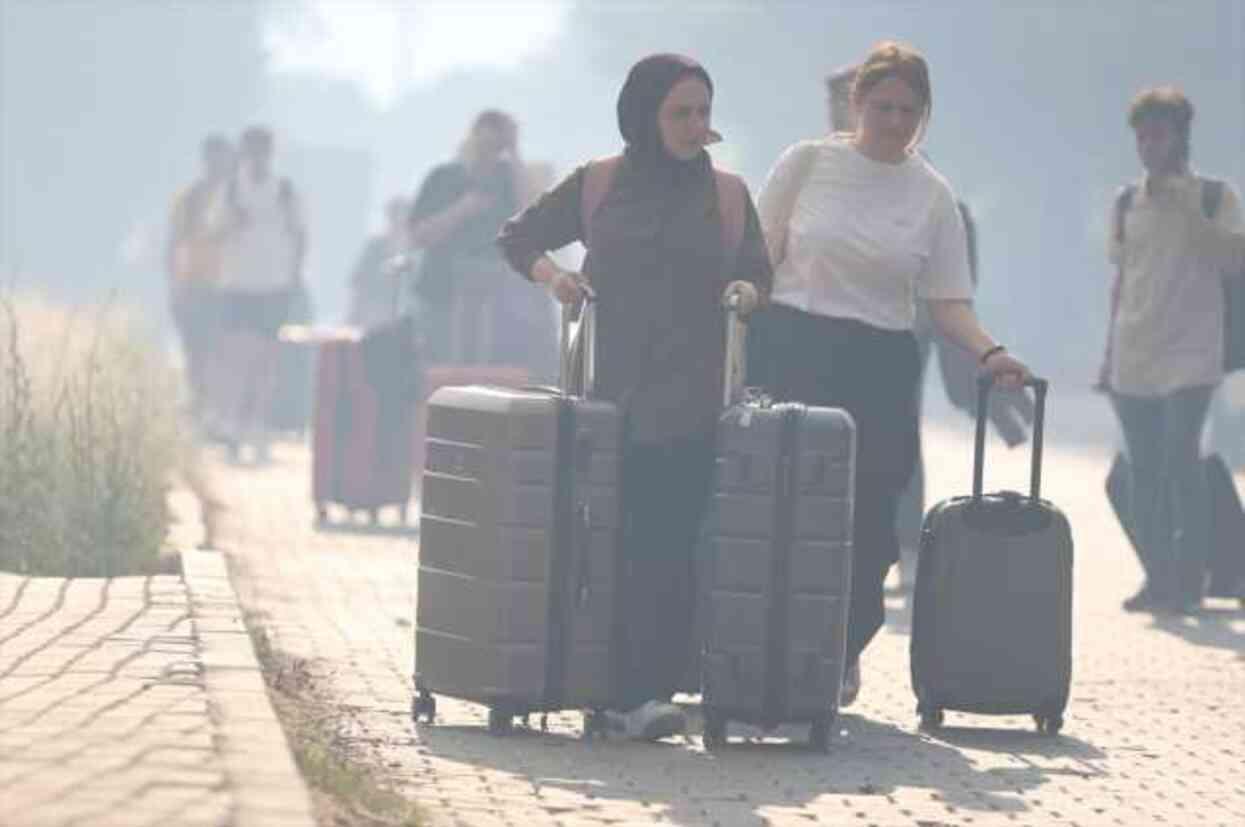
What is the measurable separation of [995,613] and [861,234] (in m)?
1.00

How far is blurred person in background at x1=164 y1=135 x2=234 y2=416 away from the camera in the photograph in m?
26.1

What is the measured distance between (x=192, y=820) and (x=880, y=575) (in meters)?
3.94

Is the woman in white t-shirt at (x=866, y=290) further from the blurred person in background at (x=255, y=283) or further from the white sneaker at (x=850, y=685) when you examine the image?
the blurred person in background at (x=255, y=283)

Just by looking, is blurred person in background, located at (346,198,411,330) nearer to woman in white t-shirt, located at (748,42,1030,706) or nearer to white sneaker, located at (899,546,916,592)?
white sneaker, located at (899,546,916,592)

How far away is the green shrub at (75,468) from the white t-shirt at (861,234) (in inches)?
137

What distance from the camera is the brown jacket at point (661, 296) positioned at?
9.99 meters

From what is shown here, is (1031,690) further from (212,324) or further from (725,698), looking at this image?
(212,324)

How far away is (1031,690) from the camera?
34.3ft

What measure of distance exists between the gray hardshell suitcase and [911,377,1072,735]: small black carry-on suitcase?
1038 millimetres

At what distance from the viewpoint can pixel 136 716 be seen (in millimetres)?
8406

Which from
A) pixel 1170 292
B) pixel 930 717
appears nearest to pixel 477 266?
pixel 1170 292

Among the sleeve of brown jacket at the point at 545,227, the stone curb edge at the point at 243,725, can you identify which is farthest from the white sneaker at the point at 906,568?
the sleeve of brown jacket at the point at 545,227

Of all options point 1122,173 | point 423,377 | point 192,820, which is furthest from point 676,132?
point 1122,173

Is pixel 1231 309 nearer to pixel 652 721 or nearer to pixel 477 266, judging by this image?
pixel 652 721
